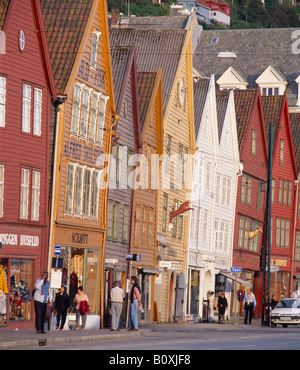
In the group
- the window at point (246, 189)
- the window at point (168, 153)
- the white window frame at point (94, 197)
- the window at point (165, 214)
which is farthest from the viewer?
the window at point (246, 189)

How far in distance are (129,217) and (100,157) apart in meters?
4.83

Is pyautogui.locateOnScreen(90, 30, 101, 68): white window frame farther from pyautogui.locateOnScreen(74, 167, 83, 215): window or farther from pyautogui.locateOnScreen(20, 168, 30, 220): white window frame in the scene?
pyautogui.locateOnScreen(20, 168, 30, 220): white window frame

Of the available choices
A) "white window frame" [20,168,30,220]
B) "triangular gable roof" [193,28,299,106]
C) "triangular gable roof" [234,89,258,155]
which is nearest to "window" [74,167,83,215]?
"white window frame" [20,168,30,220]

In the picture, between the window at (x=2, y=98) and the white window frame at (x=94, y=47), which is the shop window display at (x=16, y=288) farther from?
the white window frame at (x=94, y=47)

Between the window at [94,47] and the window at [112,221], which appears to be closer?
the window at [94,47]

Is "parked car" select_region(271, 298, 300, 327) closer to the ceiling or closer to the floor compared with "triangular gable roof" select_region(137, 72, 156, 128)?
closer to the floor

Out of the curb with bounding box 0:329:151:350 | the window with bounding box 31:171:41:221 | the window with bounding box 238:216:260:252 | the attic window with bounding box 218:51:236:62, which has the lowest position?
the curb with bounding box 0:329:151:350

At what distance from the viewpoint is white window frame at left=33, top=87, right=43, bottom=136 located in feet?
120

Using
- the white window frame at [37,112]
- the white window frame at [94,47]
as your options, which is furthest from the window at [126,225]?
the white window frame at [37,112]

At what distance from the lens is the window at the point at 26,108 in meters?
35.7

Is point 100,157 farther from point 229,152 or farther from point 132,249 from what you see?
point 229,152

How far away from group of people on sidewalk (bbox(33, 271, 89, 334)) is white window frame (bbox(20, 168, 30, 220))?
116 inches

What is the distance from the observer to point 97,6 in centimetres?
4059

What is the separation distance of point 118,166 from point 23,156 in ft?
29.0
